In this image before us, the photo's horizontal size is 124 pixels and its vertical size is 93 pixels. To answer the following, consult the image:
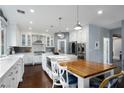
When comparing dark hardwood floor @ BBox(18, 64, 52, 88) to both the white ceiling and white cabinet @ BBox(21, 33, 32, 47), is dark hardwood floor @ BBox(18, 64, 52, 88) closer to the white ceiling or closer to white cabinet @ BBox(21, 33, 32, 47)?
the white ceiling

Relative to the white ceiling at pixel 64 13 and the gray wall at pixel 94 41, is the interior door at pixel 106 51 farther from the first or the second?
the white ceiling at pixel 64 13

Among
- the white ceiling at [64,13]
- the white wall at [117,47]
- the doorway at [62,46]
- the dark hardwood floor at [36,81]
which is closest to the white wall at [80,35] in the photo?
the doorway at [62,46]

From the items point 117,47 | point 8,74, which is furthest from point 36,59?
point 117,47

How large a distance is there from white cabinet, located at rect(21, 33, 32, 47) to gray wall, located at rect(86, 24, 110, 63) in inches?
167

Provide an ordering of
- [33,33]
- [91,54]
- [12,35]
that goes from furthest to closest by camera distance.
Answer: [33,33]
[91,54]
[12,35]

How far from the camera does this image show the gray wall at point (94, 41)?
16.6ft

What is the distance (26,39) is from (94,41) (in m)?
4.58

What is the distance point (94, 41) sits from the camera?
17.2 feet

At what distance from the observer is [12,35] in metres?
4.69
